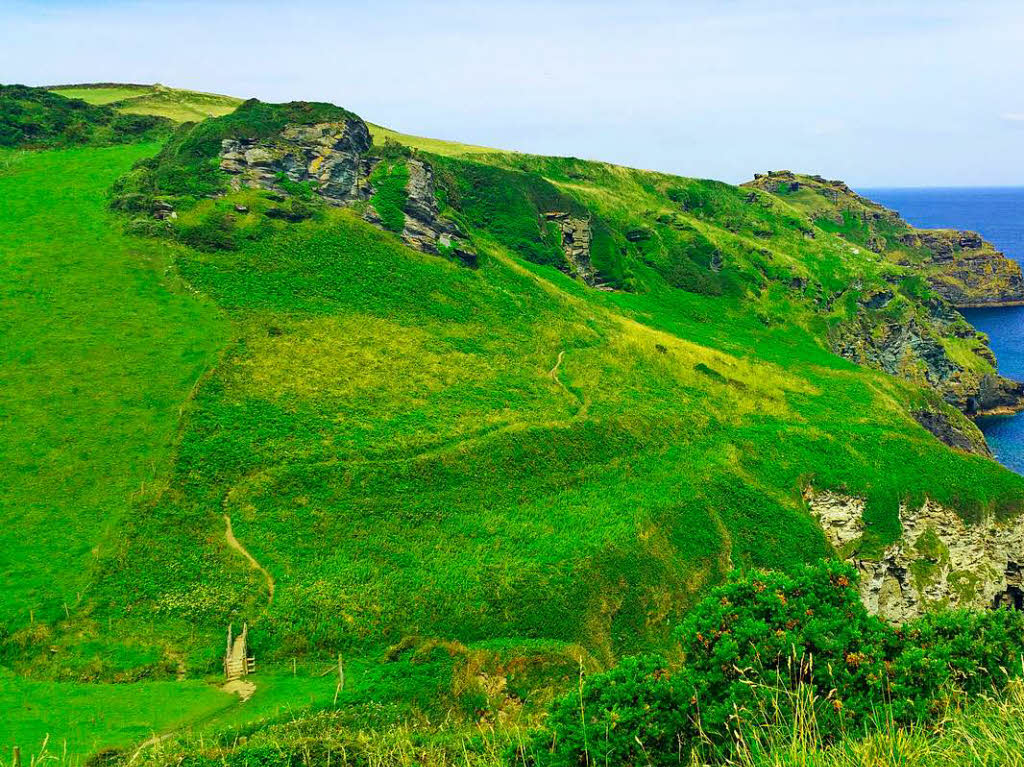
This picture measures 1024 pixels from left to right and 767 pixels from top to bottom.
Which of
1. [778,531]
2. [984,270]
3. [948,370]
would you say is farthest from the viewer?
[984,270]

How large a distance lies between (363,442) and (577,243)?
235ft

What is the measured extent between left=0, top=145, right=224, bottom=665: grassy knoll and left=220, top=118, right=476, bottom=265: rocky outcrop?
17163 mm

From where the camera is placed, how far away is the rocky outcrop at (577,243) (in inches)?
4087

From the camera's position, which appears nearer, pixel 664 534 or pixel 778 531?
pixel 664 534

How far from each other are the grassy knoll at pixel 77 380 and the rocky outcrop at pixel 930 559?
55.2m

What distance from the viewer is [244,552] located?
3638 centimetres

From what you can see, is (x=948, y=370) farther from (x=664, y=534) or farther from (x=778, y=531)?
(x=664, y=534)

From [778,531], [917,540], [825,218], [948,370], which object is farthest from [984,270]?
[778,531]

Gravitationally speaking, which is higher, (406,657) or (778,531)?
(778,531)

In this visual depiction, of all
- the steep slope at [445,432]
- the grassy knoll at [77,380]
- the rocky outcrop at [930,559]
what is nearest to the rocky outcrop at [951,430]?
the steep slope at [445,432]

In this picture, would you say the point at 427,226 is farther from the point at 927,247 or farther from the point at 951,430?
the point at 927,247

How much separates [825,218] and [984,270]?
50242mm

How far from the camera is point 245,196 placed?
7044 cm

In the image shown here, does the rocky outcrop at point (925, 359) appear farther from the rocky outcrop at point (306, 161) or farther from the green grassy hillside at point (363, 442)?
the rocky outcrop at point (306, 161)
